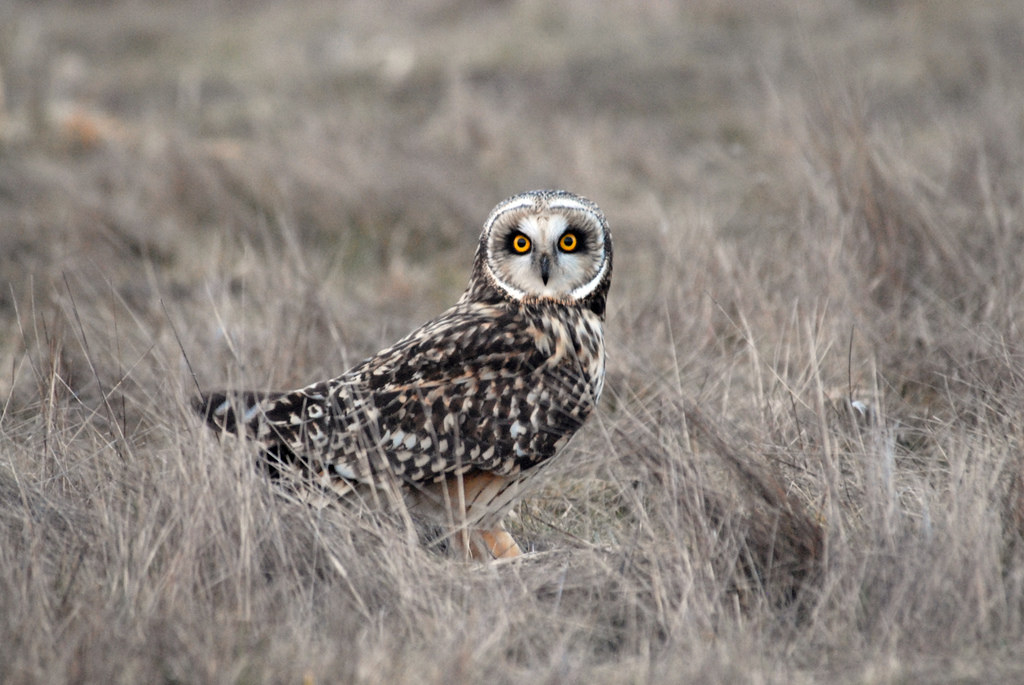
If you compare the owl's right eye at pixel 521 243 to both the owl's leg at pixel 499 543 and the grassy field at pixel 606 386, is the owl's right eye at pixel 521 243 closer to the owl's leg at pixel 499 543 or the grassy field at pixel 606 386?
the grassy field at pixel 606 386

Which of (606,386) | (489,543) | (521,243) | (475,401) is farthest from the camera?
(606,386)

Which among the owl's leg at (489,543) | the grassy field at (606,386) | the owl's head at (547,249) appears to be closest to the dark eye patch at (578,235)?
the owl's head at (547,249)

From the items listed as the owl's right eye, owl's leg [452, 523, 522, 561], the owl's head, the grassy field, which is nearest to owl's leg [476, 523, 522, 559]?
owl's leg [452, 523, 522, 561]

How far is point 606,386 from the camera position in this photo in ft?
13.9

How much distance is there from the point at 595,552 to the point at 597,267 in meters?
0.90

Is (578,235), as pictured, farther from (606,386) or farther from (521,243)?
(606,386)

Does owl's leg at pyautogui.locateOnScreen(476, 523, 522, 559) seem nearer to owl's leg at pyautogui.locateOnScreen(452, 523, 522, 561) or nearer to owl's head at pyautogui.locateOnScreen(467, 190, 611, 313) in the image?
owl's leg at pyautogui.locateOnScreen(452, 523, 522, 561)

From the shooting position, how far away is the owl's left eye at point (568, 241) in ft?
11.2

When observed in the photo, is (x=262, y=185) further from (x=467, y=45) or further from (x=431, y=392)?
(x=467, y=45)

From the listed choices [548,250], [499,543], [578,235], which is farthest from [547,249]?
[499,543]

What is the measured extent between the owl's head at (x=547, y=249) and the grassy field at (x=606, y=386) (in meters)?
0.29

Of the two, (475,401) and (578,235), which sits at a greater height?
(578,235)

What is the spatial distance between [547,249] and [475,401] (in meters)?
0.48

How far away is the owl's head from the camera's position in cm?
337
